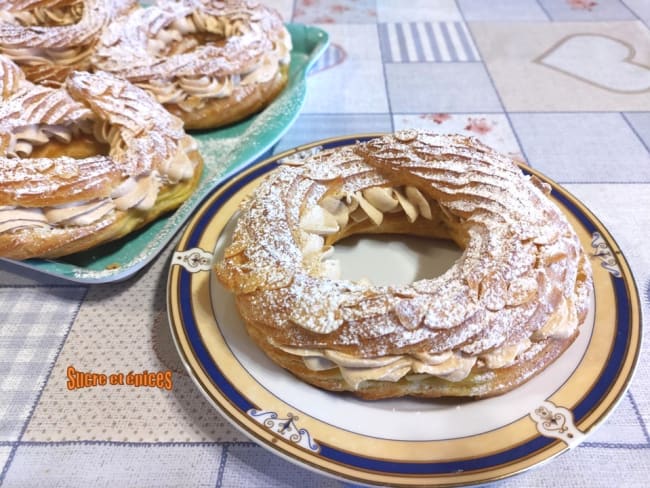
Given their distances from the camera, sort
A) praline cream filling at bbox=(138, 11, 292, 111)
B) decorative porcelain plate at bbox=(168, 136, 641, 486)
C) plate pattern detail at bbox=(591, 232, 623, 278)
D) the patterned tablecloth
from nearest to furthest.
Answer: decorative porcelain plate at bbox=(168, 136, 641, 486) < the patterned tablecloth < plate pattern detail at bbox=(591, 232, 623, 278) < praline cream filling at bbox=(138, 11, 292, 111)

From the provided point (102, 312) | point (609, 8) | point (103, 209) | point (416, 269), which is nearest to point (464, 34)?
point (609, 8)

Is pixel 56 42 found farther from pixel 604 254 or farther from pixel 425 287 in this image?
pixel 604 254

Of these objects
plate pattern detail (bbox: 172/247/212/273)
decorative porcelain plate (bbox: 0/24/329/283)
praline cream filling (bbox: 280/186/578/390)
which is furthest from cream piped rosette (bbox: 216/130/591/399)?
decorative porcelain plate (bbox: 0/24/329/283)

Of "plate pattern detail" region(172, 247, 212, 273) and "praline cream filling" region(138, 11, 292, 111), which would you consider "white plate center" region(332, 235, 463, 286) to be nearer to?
A: "plate pattern detail" region(172, 247, 212, 273)

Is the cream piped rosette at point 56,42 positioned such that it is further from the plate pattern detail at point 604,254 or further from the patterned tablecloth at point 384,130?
the plate pattern detail at point 604,254

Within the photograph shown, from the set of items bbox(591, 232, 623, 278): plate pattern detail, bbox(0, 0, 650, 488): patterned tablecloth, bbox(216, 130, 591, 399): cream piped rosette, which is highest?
bbox(216, 130, 591, 399): cream piped rosette

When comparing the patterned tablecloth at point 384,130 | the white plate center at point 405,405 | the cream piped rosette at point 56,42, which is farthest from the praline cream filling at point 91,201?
the white plate center at point 405,405

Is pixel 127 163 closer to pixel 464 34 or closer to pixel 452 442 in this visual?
pixel 452 442
